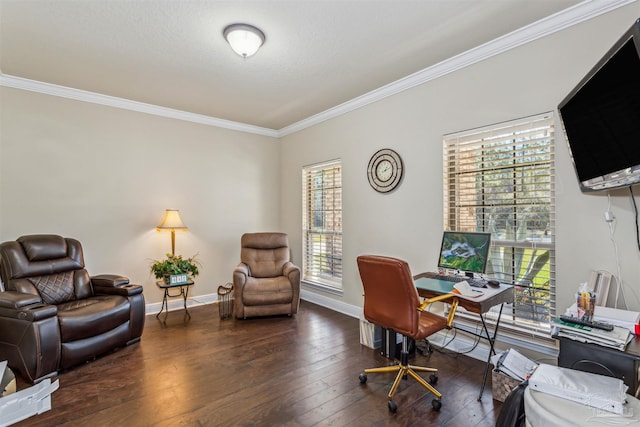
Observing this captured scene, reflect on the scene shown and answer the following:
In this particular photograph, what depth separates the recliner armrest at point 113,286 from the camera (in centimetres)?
324

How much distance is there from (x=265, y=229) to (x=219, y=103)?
2.14m

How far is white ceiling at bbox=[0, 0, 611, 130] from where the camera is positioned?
2.27 metres

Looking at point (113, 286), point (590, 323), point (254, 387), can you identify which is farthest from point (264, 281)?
point (590, 323)

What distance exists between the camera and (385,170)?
3709mm

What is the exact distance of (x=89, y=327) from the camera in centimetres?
277

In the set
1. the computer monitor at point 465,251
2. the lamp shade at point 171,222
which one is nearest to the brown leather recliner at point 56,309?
the lamp shade at point 171,222

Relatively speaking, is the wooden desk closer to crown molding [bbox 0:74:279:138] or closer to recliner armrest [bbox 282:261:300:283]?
recliner armrest [bbox 282:261:300:283]

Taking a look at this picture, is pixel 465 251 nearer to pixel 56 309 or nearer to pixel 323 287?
pixel 323 287

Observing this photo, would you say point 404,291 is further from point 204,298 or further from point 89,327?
point 204,298

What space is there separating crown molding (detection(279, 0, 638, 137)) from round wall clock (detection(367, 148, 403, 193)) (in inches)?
27.0

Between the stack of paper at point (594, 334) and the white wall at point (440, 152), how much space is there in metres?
0.61

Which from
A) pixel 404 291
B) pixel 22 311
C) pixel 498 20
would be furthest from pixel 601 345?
pixel 22 311

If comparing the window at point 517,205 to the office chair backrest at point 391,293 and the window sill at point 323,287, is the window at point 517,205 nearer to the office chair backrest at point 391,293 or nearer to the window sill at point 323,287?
the office chair backrest at point 391,293

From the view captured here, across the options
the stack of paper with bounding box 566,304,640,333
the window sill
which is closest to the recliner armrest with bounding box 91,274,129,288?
the window sill
